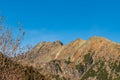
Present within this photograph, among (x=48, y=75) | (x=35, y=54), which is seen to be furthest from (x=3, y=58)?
(x=48, y=75)

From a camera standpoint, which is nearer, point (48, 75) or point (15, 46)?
point (15, 46)

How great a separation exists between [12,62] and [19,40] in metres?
2.03

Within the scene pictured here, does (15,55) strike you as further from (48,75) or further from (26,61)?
(48,75)

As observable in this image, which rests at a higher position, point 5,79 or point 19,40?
point 19,40

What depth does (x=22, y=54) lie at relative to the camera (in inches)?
1185

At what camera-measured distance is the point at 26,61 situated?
30.4 meters

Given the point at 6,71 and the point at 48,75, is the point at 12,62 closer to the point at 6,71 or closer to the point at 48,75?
the point at 6,71

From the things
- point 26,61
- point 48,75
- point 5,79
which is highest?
point 48,75

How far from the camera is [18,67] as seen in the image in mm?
30828

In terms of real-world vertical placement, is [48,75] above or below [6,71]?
above

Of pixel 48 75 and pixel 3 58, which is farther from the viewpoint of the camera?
pixel 48 75

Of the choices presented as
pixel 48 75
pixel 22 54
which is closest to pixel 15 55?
pixel 22 54

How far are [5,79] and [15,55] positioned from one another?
2.18 meters

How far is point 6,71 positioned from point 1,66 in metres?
0.61
